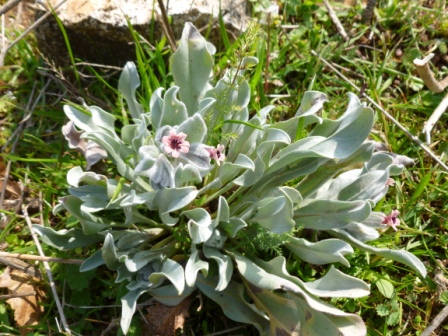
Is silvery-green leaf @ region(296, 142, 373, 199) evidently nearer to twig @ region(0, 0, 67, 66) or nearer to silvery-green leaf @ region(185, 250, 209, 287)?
silvery-green leaf @ region(185, 250, 209, 287)

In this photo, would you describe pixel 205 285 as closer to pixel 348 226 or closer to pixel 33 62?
pixel 348 226

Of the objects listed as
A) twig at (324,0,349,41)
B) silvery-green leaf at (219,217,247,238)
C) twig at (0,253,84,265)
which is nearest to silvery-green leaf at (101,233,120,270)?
twig at (0,253,84,265)

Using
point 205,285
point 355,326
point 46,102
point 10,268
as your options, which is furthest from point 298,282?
point 46,102

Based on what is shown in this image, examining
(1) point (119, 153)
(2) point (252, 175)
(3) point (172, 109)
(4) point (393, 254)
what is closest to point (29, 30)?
(1) point (119, 153)

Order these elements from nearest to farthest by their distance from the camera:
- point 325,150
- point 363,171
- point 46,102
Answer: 1. point 325,150
2. point 363,171
3. point 46,102

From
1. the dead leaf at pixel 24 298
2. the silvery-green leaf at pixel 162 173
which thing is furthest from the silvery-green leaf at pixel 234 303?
the dead leaf at pixel 24 298

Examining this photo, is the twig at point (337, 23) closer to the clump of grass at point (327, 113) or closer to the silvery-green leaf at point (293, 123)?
the clump of grass at point (327, 113)
